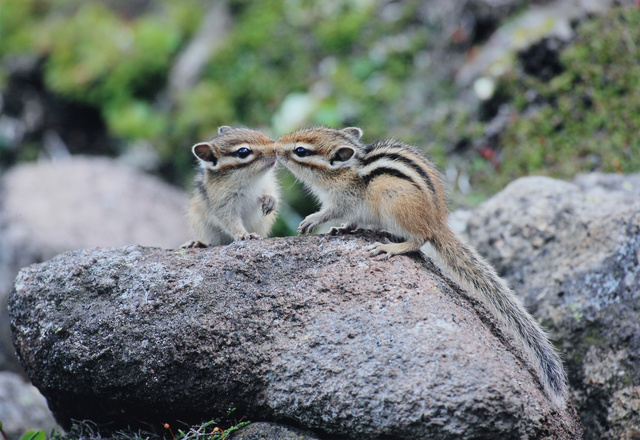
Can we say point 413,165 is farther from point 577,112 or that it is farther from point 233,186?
point 577,112

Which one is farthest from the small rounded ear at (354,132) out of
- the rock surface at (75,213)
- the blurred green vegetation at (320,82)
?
the rock surface at (75,213)

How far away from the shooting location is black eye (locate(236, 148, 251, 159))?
21.5 feet

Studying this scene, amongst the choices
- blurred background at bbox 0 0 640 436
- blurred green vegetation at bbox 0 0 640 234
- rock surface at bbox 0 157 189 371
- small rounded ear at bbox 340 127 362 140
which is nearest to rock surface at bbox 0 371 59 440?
blurred background at bbox 0 0 640 436

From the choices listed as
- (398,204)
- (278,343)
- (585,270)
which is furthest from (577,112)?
(278,343)

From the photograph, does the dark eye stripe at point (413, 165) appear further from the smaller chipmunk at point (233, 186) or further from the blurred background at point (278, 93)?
the blurred background at point (278, 93)

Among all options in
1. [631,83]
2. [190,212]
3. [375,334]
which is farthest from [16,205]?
[631,83]

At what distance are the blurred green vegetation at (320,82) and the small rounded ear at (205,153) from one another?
4.16 metres

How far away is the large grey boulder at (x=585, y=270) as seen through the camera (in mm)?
5473

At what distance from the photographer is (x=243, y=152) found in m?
6.57

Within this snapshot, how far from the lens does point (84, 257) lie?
17.8ft

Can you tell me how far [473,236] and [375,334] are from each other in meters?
3.18

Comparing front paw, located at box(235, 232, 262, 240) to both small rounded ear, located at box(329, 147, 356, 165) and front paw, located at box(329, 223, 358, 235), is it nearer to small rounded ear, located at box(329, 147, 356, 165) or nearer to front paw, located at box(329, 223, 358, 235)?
front paw, located at box(329, 223, 358, 235)

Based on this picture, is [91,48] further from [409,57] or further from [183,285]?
[183,285]

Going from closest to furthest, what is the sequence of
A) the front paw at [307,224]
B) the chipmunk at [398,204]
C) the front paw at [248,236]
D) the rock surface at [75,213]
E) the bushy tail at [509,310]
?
the bushy tail at [509,310]
the chipmunk at [398,204]
the front paw at [307,224]
the front paw at [248,236]
the rock surface at [75,213]
